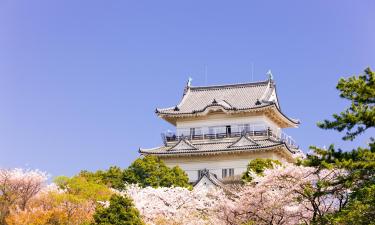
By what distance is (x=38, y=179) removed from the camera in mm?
41312

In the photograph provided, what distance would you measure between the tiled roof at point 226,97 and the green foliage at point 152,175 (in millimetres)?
10305

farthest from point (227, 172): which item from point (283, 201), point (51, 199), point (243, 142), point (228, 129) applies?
point (283, 201)

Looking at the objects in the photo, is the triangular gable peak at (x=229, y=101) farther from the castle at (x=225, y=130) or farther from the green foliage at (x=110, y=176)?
the green foliage at (x=110, y=176)

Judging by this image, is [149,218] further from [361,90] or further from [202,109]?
[202,109]

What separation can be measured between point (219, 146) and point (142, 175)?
935 centimetres

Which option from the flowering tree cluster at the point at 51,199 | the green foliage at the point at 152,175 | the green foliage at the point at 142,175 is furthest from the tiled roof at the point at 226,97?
the flowering tree cluster at the point at 51,199

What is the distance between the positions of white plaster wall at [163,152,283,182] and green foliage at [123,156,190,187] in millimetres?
5853

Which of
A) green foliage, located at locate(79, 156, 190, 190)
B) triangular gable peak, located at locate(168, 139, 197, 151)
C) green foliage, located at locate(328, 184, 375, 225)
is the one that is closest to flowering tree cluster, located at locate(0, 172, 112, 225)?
green foliage, located at locate(79, 156, 190, 190)

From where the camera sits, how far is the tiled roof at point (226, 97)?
58844mm

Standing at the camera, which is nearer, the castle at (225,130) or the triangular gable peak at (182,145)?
the castle at (225,130)

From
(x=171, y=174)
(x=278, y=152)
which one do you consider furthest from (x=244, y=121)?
(x=171, y=174)

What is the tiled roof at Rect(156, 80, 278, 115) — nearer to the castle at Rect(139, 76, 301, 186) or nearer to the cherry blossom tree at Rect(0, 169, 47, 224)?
the castle at Rect(139, 76, 301, 186)

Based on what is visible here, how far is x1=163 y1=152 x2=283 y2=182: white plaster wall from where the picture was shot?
54.5 m

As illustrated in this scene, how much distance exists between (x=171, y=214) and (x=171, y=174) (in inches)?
436
